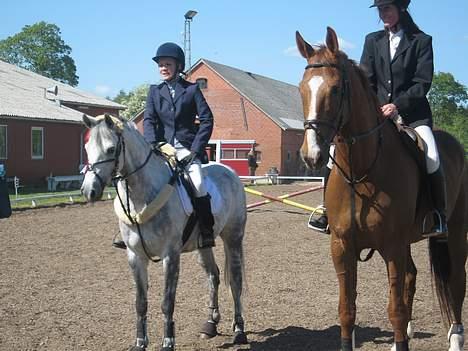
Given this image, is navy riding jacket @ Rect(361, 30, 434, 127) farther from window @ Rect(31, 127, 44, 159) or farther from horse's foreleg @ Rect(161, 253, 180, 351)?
window @ Rect(31, 127, 44, 159)

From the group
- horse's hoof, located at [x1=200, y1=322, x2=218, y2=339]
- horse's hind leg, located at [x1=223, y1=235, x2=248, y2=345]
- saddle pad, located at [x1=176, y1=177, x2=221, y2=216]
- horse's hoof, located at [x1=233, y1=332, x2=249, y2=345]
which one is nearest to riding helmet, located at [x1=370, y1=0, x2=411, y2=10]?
saddle pad, located at [x1=176, y1=177, x2=221, y2=216]

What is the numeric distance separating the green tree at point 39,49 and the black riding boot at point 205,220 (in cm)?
7773

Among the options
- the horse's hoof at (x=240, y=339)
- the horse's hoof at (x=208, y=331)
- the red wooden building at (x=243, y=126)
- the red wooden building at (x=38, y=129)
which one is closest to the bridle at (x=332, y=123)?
the horse's hoof at (x=240, y=339)

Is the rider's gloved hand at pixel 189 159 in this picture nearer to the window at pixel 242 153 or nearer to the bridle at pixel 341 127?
the bridle at pixel 341 127

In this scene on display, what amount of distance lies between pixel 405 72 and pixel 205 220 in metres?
2.46

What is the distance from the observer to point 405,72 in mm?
5223

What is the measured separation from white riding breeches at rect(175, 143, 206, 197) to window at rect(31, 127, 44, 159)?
85.3ft

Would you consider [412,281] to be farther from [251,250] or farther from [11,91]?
[11,91]

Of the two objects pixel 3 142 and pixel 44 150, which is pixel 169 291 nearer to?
pixel 3 142

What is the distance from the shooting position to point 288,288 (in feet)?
27.9

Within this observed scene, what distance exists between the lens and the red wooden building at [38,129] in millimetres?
28578

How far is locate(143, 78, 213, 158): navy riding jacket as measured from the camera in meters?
6.32

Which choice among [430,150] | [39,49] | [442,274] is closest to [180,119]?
[430,150]

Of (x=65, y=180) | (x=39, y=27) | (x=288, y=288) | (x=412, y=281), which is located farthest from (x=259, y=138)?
(x=39, y=27)
